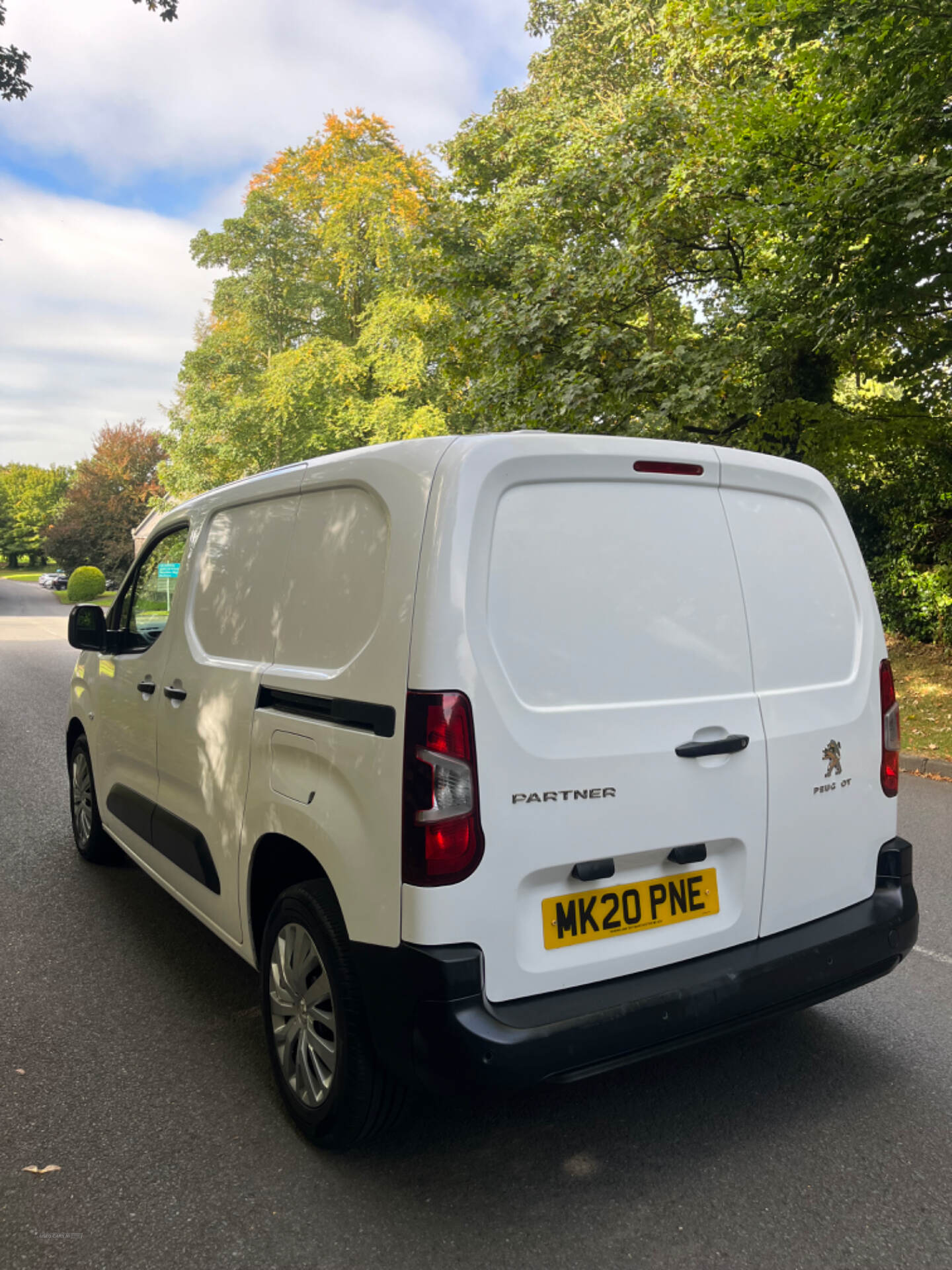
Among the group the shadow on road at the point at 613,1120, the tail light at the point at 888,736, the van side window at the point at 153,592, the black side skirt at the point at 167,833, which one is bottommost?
the shadow on road at the point at 613,1120

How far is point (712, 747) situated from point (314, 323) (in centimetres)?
3251

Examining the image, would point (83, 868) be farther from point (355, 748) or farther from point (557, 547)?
point (557, 547)

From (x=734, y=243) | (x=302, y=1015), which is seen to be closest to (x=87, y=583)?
(x=734, y=243)

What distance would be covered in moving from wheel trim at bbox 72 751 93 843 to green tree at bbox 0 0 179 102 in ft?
23.4

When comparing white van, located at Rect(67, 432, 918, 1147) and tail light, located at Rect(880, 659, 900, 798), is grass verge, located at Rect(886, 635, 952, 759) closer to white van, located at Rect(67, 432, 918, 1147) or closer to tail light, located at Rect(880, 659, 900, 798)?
tail light, located at Rect(880, 659, 900, 798)

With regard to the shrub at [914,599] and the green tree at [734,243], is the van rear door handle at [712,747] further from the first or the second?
the shrub at [914,599]

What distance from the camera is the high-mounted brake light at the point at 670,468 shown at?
2676 mm

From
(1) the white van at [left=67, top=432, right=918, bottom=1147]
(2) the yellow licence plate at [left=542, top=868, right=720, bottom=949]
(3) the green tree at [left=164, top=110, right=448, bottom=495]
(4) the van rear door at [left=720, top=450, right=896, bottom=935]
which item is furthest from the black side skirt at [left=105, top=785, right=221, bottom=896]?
(3) the green tree at [left=164, top=110, right=448, bottom=495]

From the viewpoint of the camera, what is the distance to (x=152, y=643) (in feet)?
13.8

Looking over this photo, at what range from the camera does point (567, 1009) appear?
2.37 m

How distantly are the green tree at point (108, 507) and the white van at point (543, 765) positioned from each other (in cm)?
6438

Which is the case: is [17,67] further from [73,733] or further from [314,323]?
[314,323]

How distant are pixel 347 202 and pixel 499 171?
24.3 ft

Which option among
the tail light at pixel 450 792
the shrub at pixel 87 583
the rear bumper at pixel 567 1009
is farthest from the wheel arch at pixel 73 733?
the shrub at pixel 87 583
